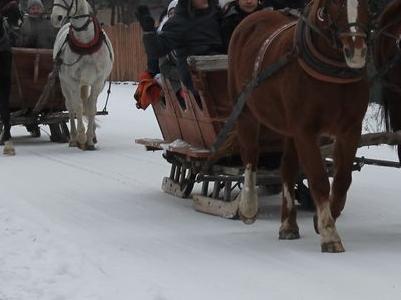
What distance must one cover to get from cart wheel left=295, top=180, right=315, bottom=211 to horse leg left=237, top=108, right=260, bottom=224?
794mm

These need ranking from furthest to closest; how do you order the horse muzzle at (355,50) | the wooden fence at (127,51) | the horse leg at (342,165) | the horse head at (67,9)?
the wooden fence at (127,51), the horse head at (67,9), the horse leg at (342,165), the horse muzzle at (355,50)

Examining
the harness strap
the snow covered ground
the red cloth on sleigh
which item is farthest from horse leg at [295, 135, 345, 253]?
the red cloth on sleigh

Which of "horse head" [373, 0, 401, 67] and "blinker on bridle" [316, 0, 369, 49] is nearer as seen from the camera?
"blinker on bridle" [316, 0, 369, 49]

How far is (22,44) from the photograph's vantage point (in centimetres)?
1430

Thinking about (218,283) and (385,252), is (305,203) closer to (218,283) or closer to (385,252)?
(385,252)

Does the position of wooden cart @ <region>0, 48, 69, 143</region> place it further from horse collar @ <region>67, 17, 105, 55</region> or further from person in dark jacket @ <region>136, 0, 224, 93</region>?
person in dark jacket @ <region>136, 0, 224, 93</region>

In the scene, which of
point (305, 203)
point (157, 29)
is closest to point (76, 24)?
point (157, 29)

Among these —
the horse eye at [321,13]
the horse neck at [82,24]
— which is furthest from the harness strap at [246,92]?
the horse neck at [82,24]

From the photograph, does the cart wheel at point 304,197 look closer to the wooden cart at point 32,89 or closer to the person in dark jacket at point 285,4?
the person in dark jacket at point 285,4

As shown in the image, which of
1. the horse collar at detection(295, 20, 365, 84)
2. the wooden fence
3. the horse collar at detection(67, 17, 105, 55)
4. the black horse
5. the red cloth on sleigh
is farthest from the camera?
the wooden fence

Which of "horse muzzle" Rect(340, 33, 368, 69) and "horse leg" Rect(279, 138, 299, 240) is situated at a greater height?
"horse muzzle" Rect(340, 33, 368, 69)

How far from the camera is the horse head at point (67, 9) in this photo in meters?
12.9

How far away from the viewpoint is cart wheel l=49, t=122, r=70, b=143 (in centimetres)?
1437

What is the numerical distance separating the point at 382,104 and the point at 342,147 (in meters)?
0.88
